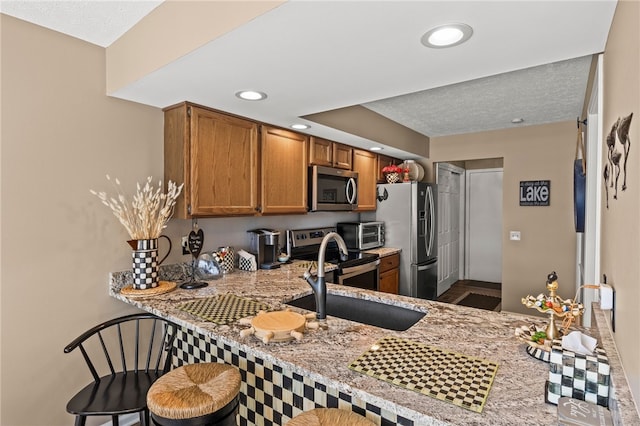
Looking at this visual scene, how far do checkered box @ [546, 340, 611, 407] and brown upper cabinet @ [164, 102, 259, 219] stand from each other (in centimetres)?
208

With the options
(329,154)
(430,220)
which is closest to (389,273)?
(430,220)

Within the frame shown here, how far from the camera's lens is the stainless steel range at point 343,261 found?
325 centimetres

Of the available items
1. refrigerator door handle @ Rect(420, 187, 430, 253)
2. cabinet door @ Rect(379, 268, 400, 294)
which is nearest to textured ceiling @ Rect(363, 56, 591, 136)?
refrigerator door handle @ Rect(420, 187, 430, 253)

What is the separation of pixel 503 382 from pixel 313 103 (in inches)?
72.2

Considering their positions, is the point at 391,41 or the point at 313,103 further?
the point at 313,103

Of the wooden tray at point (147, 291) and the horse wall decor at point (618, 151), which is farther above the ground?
the horse wall decor at point (618, 151)

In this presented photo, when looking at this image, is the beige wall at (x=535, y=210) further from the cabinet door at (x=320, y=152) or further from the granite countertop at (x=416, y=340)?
the granite countertop at (x=416, y=340)

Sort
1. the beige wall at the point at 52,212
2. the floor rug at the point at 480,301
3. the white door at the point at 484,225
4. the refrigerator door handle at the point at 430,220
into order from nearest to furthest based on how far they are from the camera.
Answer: the beige wall at the point at 52,212
the refrigerator door handle at the point at 430,220
the floor rug at the point at 480,301
the white door at the point at 484,225

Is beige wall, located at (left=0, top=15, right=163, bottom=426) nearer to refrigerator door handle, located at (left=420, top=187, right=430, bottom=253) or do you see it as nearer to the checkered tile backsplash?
the checkered tile backsplash

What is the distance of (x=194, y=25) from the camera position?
4.85 ft

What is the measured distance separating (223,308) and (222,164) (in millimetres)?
1112

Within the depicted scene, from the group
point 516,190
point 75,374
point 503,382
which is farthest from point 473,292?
point 75,374

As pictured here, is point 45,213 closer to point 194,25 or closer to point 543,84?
point 194,25

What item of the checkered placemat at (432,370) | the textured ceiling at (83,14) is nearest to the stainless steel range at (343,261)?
the checkered placemat at (432,370)
